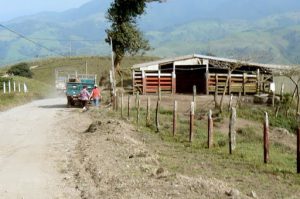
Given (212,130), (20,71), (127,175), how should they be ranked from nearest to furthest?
(127,175) → (212,130) → (20,71)

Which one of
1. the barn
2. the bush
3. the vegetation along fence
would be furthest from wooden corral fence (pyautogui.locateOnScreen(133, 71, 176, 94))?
the bush

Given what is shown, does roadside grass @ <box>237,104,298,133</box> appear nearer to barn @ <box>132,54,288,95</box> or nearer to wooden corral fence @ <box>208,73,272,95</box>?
barn @ <box>132,54,288,95</box>

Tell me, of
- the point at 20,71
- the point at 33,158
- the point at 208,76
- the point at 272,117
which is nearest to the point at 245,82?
the point at 208,76

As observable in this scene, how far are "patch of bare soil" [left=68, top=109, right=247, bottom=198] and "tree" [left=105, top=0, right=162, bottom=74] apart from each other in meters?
37.8

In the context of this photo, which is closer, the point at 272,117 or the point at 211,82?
the point at 272,117

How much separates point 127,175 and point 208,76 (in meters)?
34.3

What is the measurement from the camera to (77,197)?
37.1 feet

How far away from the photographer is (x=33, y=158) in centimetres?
1648

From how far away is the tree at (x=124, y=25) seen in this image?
5716 cm

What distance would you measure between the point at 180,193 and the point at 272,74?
3623cm

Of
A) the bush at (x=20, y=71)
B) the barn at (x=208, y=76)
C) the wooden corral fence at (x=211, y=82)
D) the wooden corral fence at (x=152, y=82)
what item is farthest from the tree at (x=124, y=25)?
the bush at (x=20, y=71)

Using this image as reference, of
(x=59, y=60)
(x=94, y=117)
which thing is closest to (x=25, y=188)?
(x=94, y=117)

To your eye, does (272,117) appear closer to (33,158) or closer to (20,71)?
(33,158)

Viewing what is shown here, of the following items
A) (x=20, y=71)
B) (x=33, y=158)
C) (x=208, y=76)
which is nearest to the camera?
(x=33, y=158)
